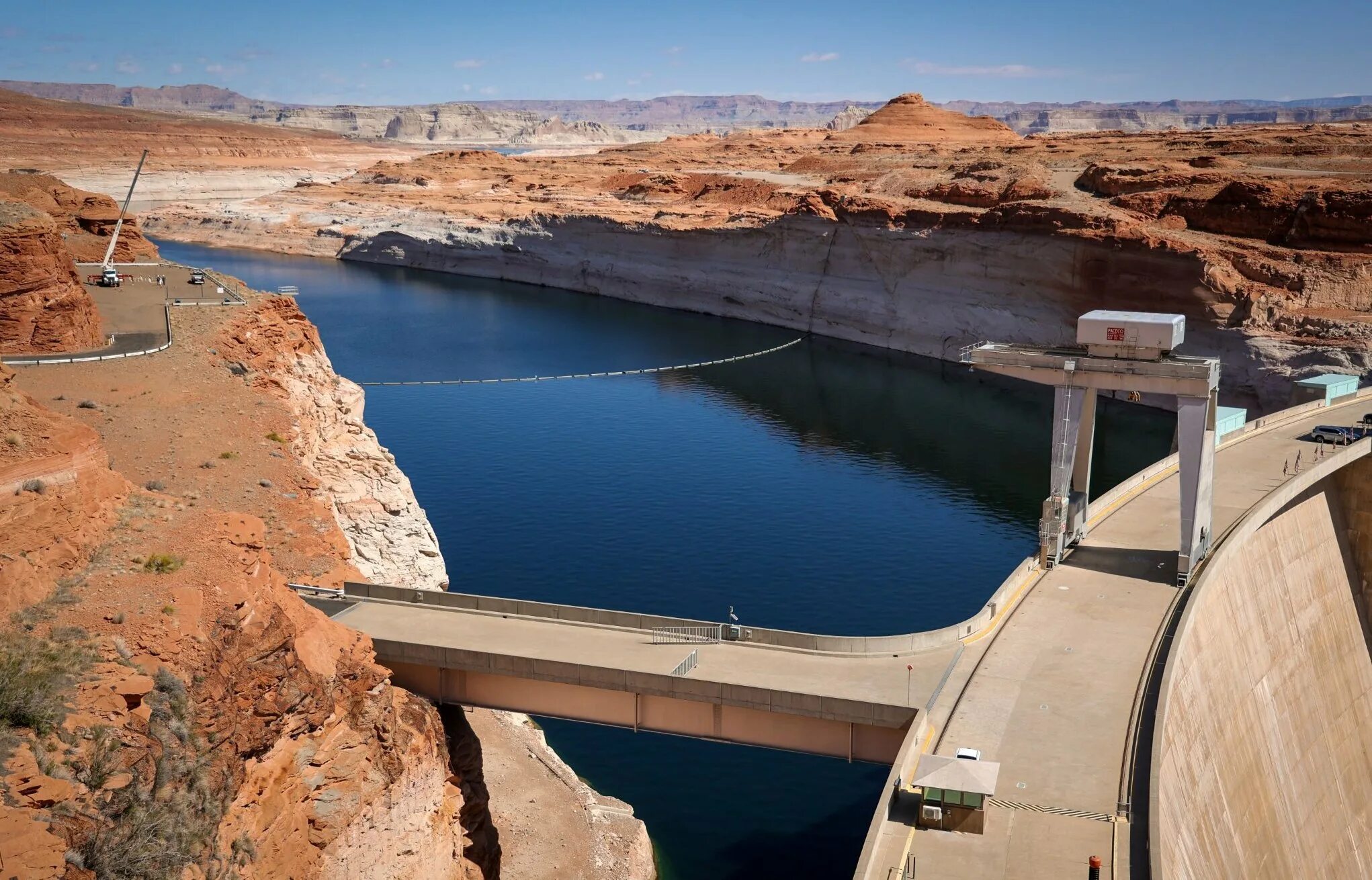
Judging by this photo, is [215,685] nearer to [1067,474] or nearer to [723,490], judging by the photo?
[1067,474]

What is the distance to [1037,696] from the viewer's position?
27797 millimetres

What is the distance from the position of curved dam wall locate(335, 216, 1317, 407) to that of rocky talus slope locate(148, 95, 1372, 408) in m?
0.16

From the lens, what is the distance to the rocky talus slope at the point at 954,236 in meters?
74.5

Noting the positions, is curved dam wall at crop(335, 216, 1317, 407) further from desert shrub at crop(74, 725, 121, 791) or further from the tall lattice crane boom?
desert shrub at crop(74, 725, 121, 791)

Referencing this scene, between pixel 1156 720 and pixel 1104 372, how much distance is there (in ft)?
49.2

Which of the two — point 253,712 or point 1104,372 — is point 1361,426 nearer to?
point 1104,372

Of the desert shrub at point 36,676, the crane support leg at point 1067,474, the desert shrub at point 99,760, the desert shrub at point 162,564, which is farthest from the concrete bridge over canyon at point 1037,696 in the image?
the desert shrub at point 99,760

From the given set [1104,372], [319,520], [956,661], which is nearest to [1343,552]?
[1104,372]

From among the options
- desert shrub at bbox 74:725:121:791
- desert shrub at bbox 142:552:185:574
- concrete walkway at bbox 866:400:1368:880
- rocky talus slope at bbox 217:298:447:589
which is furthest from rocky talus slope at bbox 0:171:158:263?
concrete walkway at bbox 866:400:1368:880

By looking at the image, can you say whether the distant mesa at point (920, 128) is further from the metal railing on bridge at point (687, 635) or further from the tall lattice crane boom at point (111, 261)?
the metal railing on bridge at point (687, 635)

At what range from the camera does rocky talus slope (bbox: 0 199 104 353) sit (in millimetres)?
36656

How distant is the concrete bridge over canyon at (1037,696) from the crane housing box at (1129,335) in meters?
5.97

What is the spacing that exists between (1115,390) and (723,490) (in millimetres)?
25209

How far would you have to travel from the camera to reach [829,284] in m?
105
